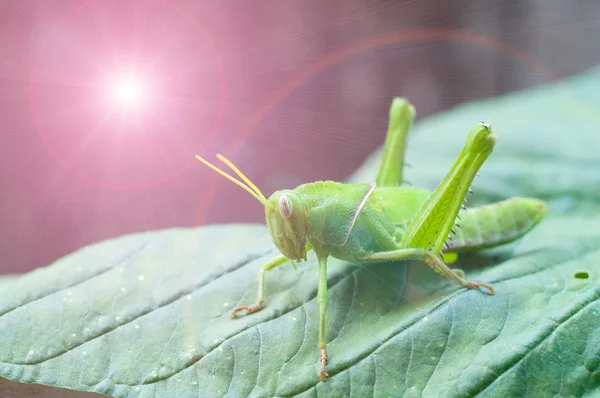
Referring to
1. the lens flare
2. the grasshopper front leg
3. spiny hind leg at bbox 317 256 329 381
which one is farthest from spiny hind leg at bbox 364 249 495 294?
the lens flare

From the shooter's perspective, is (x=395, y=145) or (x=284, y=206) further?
(x=395, y=145)

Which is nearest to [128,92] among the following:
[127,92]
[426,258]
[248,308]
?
[127,92]

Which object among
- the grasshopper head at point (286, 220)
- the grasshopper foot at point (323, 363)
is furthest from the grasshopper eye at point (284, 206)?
the grasshopper foot at point (323, 363)

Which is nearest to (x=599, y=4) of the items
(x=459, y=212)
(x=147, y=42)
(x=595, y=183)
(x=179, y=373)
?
(x=595, y=183)

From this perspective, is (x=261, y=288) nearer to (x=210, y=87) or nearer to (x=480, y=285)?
(x=480, y=285)

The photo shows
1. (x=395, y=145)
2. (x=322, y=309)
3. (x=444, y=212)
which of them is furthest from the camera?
(x=395, y=145)

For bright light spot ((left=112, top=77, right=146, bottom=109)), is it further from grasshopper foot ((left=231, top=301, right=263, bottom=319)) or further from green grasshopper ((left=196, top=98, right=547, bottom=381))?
grasshopper foot ((left=231, top=301, right=263, bottom=319))

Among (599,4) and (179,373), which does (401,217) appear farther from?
(599,4)
